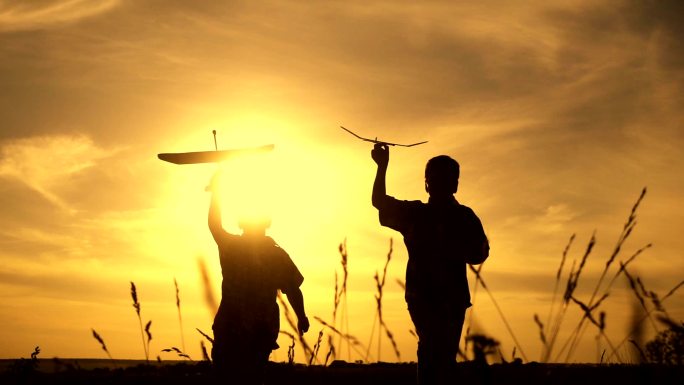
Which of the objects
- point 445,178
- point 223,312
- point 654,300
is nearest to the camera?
point 654,300

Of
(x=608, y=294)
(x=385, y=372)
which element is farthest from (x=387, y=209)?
(x=385, y=372)

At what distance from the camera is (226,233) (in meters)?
6.79

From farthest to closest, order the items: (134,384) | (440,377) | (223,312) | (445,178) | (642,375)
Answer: (134,384)
(223,312)
(445,178)
(440,377)
(642,375)

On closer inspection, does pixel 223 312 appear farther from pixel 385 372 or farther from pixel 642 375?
pixel 642 375

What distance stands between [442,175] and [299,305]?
2256 mm

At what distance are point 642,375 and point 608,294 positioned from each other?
1.15 metres

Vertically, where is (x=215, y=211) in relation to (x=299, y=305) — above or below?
above

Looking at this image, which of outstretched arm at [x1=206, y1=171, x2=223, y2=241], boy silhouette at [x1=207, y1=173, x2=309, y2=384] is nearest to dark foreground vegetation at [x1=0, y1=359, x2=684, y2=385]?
boy silhouette at [x1=207, y1=173, x2=309, y2=384]

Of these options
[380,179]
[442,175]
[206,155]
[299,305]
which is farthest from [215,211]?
[442,175]

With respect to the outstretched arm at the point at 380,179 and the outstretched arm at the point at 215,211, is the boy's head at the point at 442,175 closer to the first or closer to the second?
the outstretched arm at the point at 380,179

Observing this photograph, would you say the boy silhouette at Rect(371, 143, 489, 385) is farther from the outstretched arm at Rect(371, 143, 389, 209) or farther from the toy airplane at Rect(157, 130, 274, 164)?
the toy airplane at Rect(157, 130, 274, 164)

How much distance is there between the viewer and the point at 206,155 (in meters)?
7.16

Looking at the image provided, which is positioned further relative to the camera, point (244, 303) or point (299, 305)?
point (299, 305)

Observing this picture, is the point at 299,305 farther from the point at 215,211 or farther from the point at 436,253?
the point at 436,253
